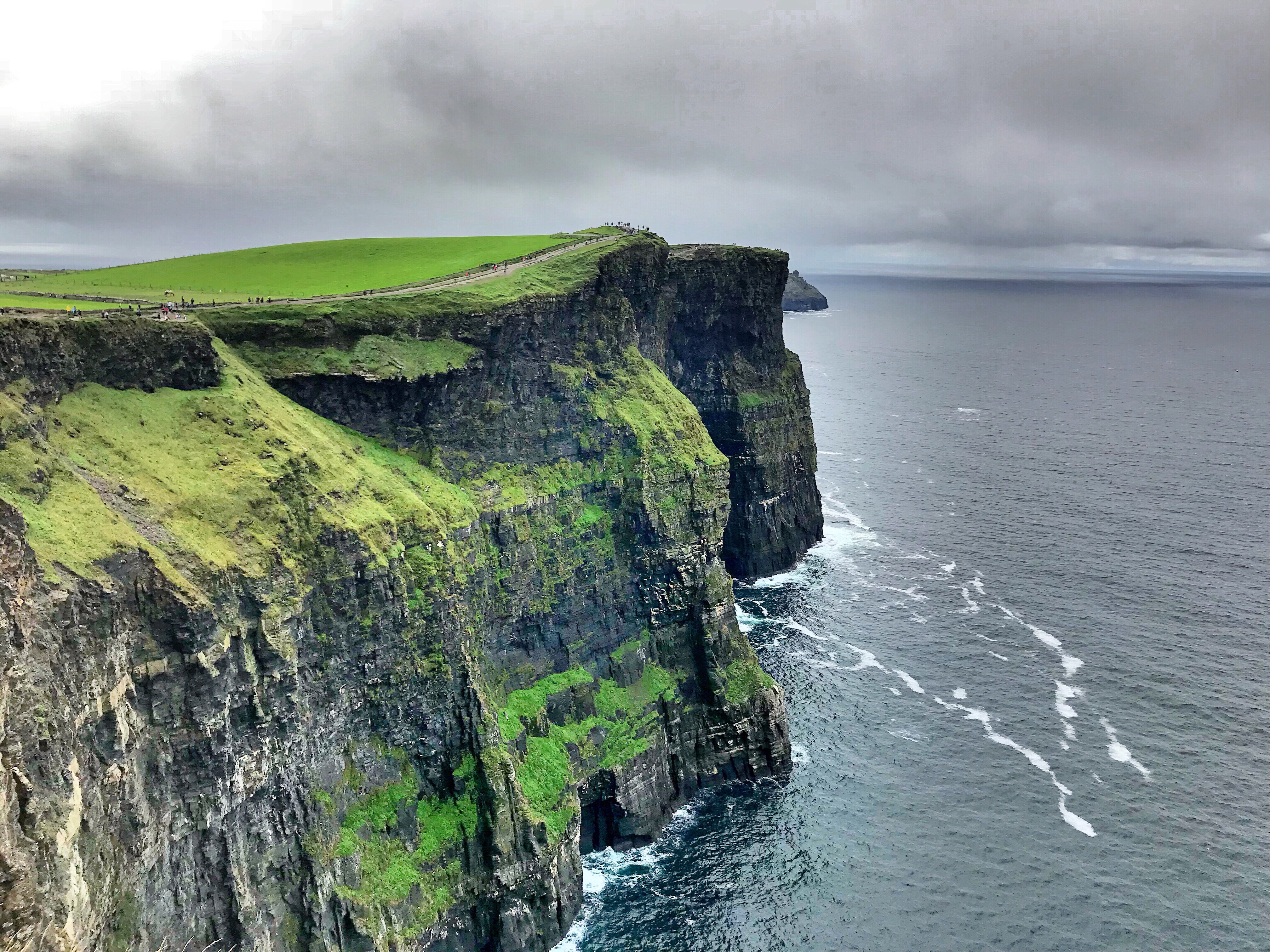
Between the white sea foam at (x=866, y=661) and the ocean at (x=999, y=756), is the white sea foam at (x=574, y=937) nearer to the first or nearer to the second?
the ocean at (x=999, y=756)

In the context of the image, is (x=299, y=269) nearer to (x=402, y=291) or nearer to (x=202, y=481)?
(x=402, y=291)

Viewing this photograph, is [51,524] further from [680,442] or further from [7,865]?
[680,442]

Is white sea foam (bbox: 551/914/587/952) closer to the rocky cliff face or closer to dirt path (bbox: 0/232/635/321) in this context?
dirt path (bbox: 0/232/635/321)

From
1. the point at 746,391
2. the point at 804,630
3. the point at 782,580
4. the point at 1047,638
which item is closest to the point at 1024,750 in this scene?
the point at 1047,638

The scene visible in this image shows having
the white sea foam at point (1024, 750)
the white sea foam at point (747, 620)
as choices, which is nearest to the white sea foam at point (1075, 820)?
the white sea foam at point (1024, 750)

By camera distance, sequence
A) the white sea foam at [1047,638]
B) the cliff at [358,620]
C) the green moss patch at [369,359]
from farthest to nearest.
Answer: the white sea foam at [1047,638], the green moss patch at [369,359], the cliff at [358,620]

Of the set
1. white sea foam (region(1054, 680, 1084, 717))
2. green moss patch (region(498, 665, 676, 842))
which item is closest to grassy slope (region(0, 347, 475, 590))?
green moss patch (region(498, 665, 676, 842))
